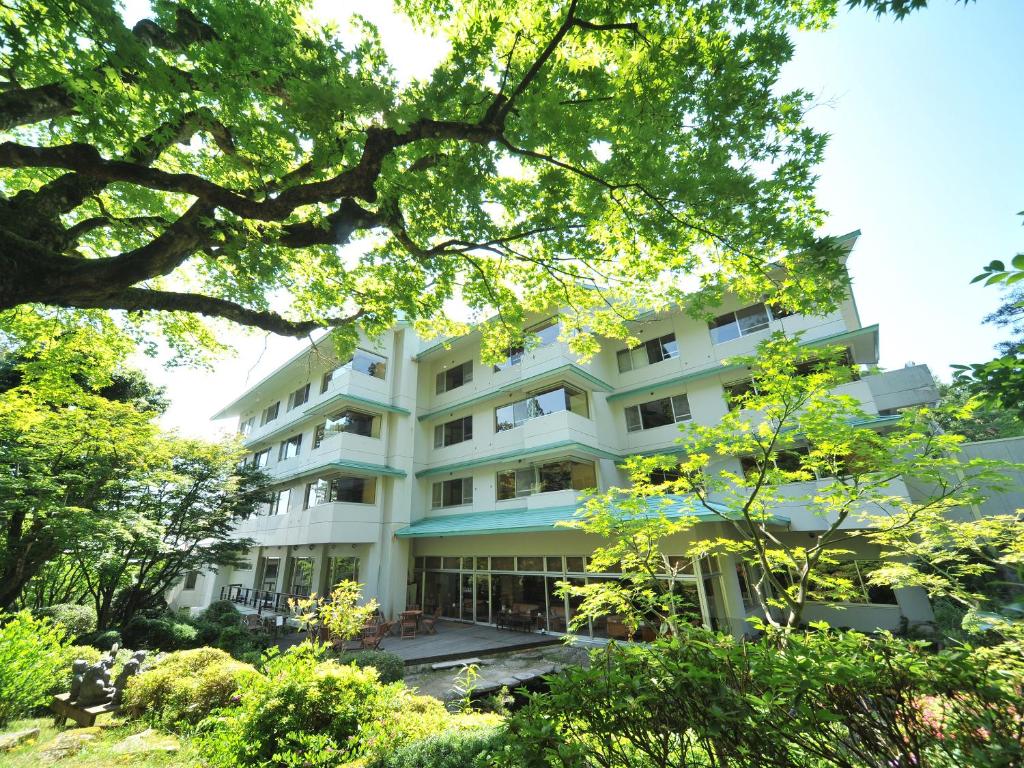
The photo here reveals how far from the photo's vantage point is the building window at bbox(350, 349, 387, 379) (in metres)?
20.3

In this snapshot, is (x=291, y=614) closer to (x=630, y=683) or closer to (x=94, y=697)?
(x=94, y=697)

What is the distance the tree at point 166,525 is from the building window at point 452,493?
26.3ft

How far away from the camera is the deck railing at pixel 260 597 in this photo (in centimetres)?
2108

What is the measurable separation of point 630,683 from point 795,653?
3.51 ft

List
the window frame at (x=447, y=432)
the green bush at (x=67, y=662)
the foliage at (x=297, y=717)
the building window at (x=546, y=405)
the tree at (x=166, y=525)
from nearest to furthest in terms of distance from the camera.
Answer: the foliage at (x=297, y=717)
the green bush at (x=67, y=662)
the tree at (x=166, y=525)
the building window at (x=546, y=405)
the window frame at (x=447, y=432)

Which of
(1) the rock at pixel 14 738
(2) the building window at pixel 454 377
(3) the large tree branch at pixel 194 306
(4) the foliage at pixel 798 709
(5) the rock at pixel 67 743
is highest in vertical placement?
(2) the building window at pixel 454 377

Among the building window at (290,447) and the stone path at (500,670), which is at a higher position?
the building window at (290,447)

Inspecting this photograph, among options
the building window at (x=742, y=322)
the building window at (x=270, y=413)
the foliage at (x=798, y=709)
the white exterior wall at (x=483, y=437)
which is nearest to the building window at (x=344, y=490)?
the white exterior wall at (x=483, y=437)

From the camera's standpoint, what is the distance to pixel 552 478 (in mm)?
17094

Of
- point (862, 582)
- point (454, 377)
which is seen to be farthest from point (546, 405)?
point (862, 582)

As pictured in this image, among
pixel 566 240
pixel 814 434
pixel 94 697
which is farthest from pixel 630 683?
pixel 94 697

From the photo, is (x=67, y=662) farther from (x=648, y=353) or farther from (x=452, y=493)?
(x=648, y=353)

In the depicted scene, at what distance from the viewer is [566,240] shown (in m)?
7.80

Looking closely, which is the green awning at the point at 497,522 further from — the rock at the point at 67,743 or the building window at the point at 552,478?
the rock at the point at 67,743
